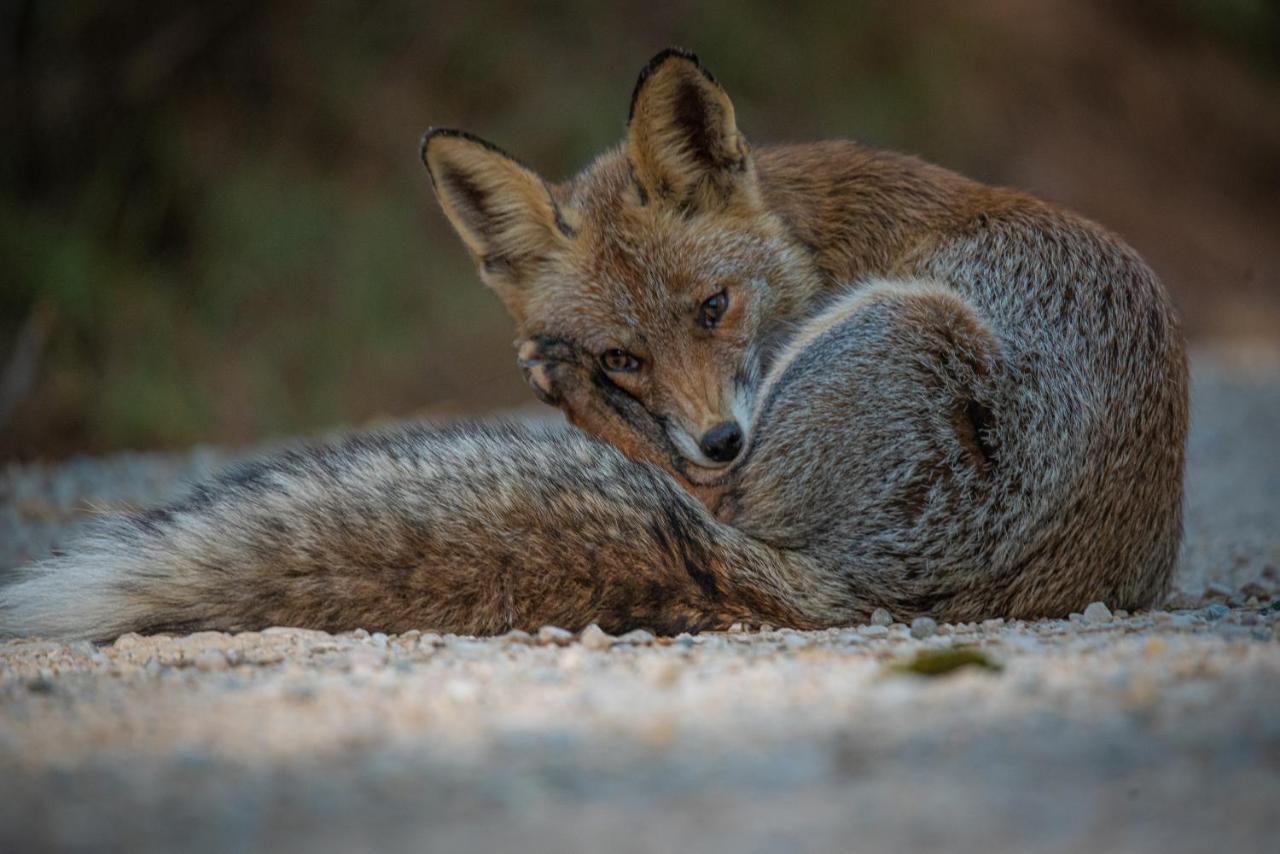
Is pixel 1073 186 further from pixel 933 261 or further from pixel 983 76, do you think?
pixel 933 261

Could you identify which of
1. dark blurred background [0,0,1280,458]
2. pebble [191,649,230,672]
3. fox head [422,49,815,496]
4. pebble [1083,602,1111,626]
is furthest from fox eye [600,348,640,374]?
dark blurred background [0,0,1280,458]

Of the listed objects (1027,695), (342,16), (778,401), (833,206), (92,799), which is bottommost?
(92,799)

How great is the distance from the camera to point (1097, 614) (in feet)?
12.9

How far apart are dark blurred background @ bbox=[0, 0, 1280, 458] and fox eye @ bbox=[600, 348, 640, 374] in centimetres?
557

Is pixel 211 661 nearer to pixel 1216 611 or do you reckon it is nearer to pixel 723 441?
pixel 723 441

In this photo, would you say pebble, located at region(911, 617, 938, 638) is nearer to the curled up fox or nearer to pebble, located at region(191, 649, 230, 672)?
the curled up fox

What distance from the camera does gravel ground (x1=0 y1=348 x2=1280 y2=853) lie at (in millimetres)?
1840

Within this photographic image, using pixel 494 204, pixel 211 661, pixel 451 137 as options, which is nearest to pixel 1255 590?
pixel 494 204

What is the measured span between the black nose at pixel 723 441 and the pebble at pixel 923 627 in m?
1.03

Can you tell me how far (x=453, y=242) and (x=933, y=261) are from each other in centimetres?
1023

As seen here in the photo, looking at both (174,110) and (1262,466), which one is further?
(174,110)

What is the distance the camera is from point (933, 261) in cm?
473

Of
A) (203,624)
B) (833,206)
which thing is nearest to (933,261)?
(833,206)

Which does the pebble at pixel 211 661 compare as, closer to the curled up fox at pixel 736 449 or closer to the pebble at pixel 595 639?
the curled up fox at pixel 736 449
